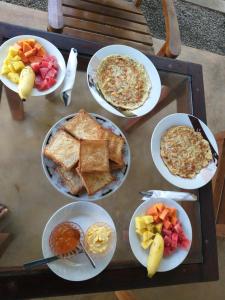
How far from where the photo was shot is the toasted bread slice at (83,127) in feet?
3.80

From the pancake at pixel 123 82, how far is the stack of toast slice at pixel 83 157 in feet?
0.59

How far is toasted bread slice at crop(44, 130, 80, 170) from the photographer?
3.59 feet

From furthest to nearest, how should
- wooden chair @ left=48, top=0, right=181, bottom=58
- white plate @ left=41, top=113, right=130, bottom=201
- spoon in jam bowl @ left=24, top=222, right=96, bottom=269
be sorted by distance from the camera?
wooden chair @ left=48, top=0, right=181, bottom=58, white plate @ left=41, top=113, right=130, bottom=201, spoon in jam bowl @ left=24, top=222, right=96, bottom=269

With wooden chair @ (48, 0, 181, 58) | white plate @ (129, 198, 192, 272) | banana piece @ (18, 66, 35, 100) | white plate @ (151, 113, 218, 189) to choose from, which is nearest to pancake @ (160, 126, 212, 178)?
white plate @ (151, 113, 218, 189)

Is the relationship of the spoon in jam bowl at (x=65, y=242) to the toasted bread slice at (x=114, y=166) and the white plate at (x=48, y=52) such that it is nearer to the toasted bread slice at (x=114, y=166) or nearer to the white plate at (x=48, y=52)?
the toasted bread slice at (x=114, y=166)

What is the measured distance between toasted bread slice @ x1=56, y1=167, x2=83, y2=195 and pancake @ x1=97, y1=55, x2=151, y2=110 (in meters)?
0.32

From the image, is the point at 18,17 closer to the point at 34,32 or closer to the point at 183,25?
the point at 34,32

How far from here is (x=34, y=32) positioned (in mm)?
1216

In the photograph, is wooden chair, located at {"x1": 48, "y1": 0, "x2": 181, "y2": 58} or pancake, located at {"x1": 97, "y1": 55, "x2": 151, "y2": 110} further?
wooden chair, located at {"x1": 48, "y1": 0, "x2": 181, "y2": 58}

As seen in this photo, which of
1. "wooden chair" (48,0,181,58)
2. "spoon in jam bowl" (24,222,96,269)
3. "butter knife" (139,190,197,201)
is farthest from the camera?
"wooden chair" (48,0,181,58)

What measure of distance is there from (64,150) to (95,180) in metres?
0.15

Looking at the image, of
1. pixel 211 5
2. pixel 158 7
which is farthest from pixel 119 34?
pixel 211 5

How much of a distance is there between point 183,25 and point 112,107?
1.47 m

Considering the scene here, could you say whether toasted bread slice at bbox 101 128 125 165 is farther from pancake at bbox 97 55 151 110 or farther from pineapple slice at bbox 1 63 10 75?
pineapple slice at bbox 1 63 10 75
